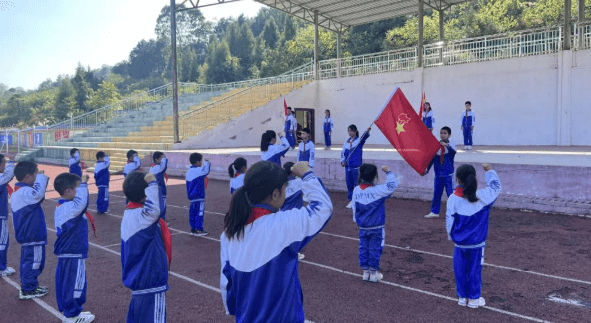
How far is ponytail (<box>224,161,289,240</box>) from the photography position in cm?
244

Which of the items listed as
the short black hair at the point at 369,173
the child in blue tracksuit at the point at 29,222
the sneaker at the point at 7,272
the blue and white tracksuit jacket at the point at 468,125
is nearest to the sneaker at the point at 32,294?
the child in blue tracksuit at the point at 29,222

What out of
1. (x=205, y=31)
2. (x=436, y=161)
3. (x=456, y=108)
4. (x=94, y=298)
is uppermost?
(x=205, y=31)

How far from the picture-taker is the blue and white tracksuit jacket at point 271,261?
245cm

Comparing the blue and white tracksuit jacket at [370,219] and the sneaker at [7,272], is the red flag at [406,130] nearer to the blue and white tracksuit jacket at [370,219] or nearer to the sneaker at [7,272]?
the blue and white tracksuit jacket at [370,219]

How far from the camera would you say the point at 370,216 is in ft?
19.1

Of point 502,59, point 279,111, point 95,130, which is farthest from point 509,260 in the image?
point 95,130

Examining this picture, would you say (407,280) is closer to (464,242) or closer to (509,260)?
(464,242)

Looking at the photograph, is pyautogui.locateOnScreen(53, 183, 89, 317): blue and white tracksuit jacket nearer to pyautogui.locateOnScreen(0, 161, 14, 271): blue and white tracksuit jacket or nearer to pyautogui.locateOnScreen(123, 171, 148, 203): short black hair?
pyautogui.locateOnScreen(123, 171, 148, 203): short black hair

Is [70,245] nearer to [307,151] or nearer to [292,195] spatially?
[292,195]

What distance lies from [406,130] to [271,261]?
5.66m

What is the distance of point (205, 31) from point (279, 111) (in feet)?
241

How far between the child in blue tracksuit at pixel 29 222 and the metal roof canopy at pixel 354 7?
18744 millimetres

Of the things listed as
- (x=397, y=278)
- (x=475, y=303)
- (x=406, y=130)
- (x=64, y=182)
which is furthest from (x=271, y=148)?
(x=475, y=303)

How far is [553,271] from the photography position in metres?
6.25
